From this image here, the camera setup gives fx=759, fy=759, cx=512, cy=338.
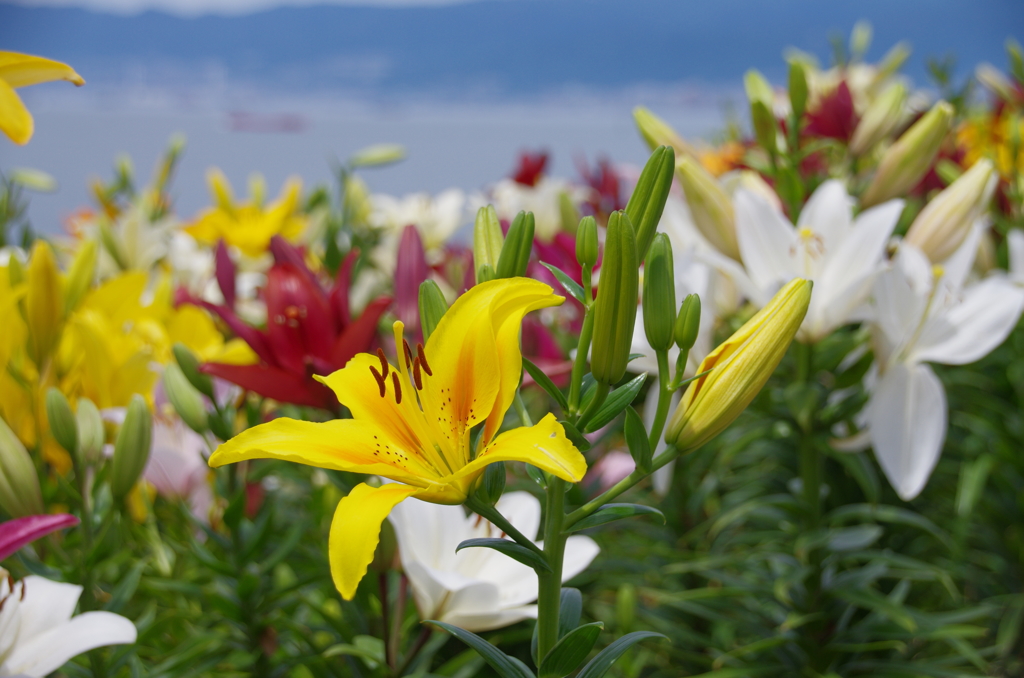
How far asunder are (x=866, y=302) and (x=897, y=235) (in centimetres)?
35

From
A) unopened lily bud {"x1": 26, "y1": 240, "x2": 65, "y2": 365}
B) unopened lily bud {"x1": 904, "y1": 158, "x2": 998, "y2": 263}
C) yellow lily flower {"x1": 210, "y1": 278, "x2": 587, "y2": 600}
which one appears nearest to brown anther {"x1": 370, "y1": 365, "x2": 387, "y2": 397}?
yellow lily flower {"x1": 210, "y1": 278, "x2": 587, "y2": 600}

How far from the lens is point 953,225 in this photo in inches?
20.4

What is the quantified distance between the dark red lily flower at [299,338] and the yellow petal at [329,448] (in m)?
0.17

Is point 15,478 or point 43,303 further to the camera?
point 43,303

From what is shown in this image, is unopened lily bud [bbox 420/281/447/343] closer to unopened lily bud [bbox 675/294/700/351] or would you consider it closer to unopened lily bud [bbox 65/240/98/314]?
unopened lily bud [bbox 675/294/700/351]

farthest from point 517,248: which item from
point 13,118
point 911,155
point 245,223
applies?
point 245,223

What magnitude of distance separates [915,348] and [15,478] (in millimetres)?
528

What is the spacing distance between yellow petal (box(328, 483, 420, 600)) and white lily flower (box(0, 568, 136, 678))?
0.58 feet

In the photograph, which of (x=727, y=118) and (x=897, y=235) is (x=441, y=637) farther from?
(x=727, y=118)

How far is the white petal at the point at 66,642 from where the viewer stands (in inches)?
13.4

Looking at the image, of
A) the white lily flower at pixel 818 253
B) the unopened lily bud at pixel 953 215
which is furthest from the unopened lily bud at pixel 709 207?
the unopened lily bud at pixel 953 215

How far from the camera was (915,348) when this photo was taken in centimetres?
49

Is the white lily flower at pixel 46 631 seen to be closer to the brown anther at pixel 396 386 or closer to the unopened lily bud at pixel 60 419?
the unopened lily bud at pixel 60 419

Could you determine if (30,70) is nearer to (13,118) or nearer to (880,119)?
(13,118)
